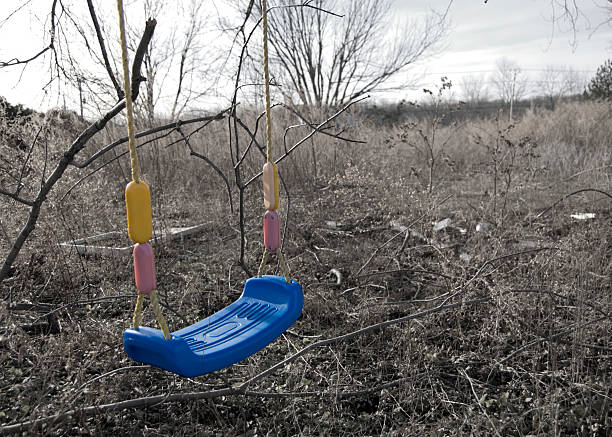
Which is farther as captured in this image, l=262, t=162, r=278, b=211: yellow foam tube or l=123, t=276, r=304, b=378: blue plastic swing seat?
l=262, t=162, r=278, b=211: yellow foam tube

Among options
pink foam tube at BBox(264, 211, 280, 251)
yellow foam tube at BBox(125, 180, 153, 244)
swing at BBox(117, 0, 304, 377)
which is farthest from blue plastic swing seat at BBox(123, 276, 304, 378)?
yellow foam tube at BBox(125, 180, 153, 244)

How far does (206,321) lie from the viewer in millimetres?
1783

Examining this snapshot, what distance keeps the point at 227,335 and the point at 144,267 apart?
473mm

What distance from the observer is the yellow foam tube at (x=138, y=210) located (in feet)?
4.08

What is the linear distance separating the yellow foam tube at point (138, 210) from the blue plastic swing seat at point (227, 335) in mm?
317

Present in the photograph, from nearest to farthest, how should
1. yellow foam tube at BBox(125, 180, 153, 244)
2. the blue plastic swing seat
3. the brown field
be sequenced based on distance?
yellow foam tube at BBox(125, 180, 153, 244)
the blue plastic swing seat
the brown field

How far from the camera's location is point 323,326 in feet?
8.78

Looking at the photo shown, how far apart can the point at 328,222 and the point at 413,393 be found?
3.08 m

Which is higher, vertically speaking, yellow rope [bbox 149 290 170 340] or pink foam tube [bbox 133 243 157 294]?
pink foam tube [bbox 133 243 157 294]

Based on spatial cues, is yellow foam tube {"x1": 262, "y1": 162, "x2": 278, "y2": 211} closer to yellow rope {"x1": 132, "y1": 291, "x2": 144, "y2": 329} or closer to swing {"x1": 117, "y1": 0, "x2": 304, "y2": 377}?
swing {"x1": 117, "y1": 0, "x2": 304, "y2": 377}

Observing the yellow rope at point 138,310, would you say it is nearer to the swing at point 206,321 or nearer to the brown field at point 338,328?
the swing at point 206,321

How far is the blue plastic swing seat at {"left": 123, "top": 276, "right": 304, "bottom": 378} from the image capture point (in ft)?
4.49

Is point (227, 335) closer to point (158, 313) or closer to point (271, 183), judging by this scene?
point (158, 313)

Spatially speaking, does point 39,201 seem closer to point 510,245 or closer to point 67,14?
point 67,14
